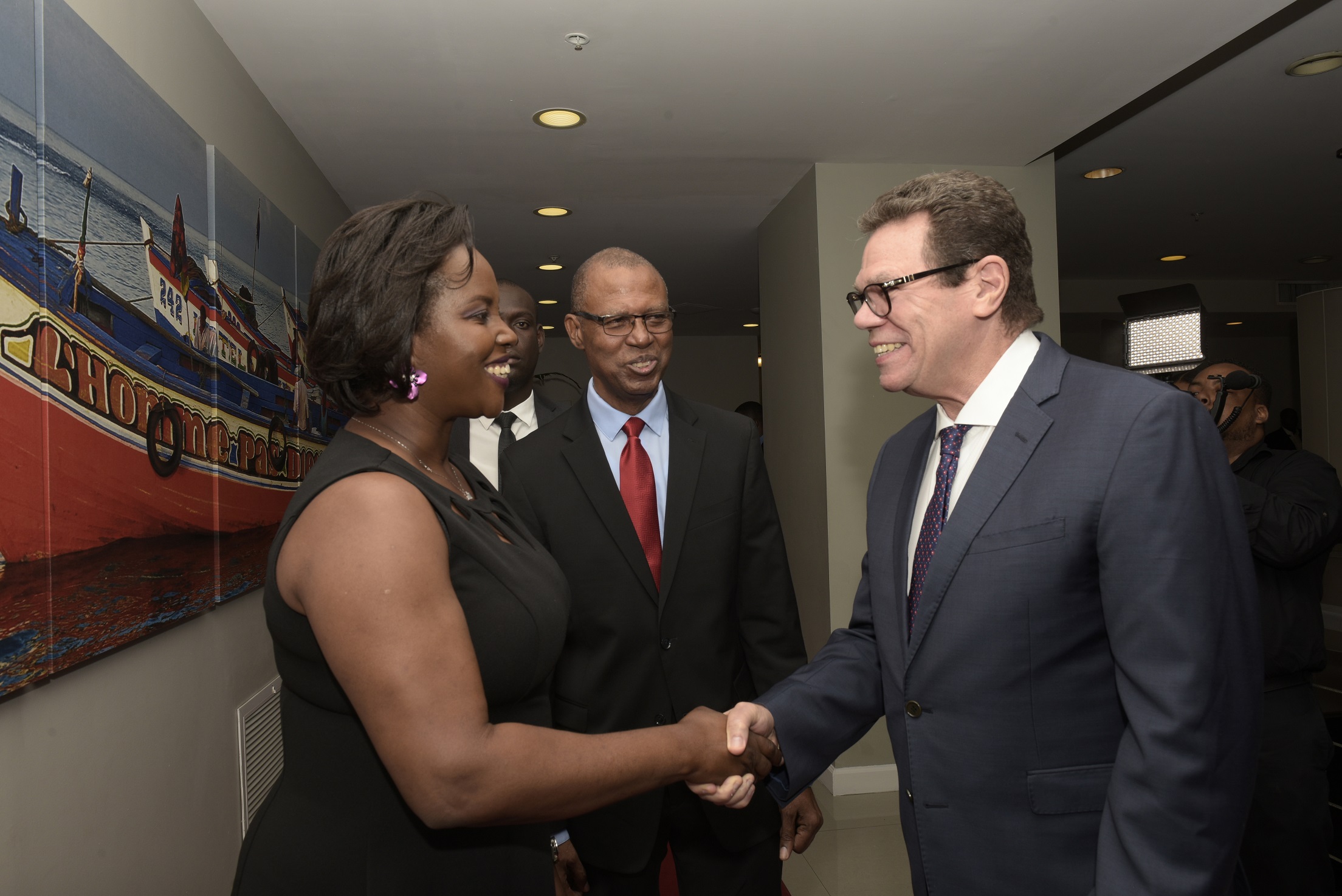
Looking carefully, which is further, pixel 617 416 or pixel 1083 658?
pixel 617 416

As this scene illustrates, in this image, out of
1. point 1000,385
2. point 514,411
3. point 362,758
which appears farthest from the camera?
point 514,411

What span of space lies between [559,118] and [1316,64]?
3427 mm

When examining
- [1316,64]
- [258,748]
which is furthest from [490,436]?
[1316,64]

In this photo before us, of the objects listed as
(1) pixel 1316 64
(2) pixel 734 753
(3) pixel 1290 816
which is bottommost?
(3) pixel 1290 816

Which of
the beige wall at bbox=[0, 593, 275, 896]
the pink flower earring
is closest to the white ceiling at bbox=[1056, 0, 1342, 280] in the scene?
the pink flower earring

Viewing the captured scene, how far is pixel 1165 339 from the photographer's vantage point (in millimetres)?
2285

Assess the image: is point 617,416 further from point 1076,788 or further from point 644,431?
point 1076,788

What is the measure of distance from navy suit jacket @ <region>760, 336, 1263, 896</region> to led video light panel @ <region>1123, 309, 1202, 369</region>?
934 mm

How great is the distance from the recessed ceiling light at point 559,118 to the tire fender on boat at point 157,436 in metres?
2.18

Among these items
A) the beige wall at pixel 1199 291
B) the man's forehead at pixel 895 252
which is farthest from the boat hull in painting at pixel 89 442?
the beige wall at pixel 1199 291

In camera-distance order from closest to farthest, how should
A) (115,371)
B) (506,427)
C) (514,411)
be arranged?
(115,371) < (506,427) < (514,411)

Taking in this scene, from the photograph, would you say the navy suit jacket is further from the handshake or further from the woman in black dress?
the woman in black dress

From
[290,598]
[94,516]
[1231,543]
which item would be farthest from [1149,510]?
[94,516]

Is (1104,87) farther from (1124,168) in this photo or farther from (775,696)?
(775,696)
